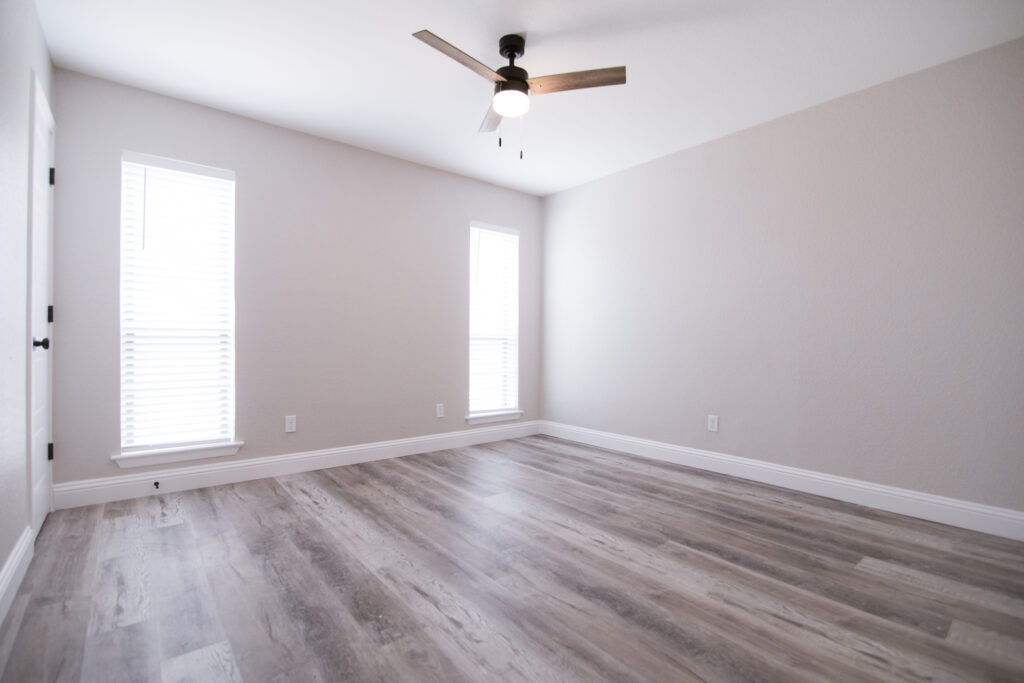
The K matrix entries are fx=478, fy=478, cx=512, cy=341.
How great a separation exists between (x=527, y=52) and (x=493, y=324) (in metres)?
2.75

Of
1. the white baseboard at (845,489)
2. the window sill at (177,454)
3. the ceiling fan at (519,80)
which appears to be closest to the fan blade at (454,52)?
the ceiling fan at (519,80)

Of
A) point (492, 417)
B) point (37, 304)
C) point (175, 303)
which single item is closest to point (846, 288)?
point (492, 417)

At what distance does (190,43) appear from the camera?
2588 millimetres

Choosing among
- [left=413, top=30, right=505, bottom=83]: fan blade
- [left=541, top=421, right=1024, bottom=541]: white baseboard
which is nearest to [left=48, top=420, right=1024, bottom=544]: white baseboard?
[left=541, top=421, right=1024, bottom=541]: white baseboard

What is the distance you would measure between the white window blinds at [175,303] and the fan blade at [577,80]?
233cm

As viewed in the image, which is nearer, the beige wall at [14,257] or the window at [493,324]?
the beige wall at [14,257]

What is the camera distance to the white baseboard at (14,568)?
1722 millimetres

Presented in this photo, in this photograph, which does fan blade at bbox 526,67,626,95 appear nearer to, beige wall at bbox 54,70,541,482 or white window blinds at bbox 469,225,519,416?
beige wall at bbox 54,70,541,482

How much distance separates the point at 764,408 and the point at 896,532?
3.57 ft

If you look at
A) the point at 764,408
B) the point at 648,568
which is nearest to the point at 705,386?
the point at 764,408

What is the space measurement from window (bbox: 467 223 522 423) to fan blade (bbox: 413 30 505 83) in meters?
2.41

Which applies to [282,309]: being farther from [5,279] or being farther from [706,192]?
[706,192]

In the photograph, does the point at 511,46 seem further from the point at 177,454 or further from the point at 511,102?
the point at 177,454

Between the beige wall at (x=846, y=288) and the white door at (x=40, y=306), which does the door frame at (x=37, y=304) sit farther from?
the beige wall at (x=846, y=288)
